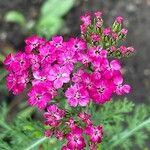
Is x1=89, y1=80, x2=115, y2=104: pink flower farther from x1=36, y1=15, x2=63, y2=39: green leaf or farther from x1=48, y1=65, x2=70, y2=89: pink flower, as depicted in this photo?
x1=36, y1=15, x2=63, y2=39: green leaf

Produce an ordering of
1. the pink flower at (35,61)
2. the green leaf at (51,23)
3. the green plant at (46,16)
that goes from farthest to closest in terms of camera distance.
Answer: the green plant at (46,16) → the green leaf at (51,23) → the pink flower at (35,61)

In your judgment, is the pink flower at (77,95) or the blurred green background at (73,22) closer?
the pink flower at (77,95)

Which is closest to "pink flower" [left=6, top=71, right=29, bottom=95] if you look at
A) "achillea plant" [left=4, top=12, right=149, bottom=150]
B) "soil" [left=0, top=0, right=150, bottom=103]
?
"achillea plant" [left=4, top=12, right=149, bottom=150]

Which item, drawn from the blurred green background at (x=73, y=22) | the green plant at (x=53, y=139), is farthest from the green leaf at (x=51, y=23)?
the green plant at (x=53, y=139)

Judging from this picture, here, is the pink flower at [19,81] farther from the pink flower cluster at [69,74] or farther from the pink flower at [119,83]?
the pink flower at [119,83]

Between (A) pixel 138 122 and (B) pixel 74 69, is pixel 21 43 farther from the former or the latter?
(B) pixel 74 69

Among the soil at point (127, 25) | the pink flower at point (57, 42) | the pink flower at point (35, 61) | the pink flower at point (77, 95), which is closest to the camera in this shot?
the pink flower at point (77, 95)

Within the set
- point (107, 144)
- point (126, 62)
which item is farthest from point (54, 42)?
point (126, 62)
